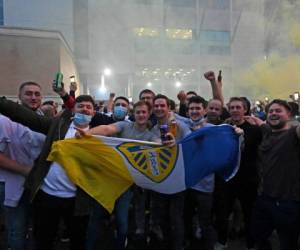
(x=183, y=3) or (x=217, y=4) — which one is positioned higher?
(x=217, y=4)

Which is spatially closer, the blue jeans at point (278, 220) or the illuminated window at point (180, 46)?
the blue jeans at point (278, 220)

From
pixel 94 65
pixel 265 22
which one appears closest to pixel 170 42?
pixel 94 65

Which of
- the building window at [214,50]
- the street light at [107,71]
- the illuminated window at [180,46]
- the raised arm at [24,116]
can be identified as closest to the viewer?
the raised arm at [24,116]

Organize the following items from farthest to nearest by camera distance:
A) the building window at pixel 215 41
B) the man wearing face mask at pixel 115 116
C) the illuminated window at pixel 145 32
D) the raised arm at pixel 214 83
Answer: the building window at pixel 215 41, the illuminated window at pixel 145 32, the raised arm at pixel 214 83, the man wearing face mask at pixel 115 116

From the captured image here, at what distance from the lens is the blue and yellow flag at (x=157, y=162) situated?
2469 mm

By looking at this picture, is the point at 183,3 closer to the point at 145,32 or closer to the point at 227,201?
the point at 145,32

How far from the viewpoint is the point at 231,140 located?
252cm

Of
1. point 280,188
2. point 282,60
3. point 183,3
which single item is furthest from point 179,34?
point 280,188

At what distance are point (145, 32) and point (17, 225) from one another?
1975cm

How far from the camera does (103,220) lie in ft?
8.43

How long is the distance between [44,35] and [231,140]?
17923 millimetres

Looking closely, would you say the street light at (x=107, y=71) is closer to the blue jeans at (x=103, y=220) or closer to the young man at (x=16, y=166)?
the blue jeans at (x=103, y=220)

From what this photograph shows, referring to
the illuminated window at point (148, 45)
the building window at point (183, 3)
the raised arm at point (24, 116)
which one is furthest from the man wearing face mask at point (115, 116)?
the illuminated window at point (148, 45)

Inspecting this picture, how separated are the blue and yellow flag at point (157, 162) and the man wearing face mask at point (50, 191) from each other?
0.19m
